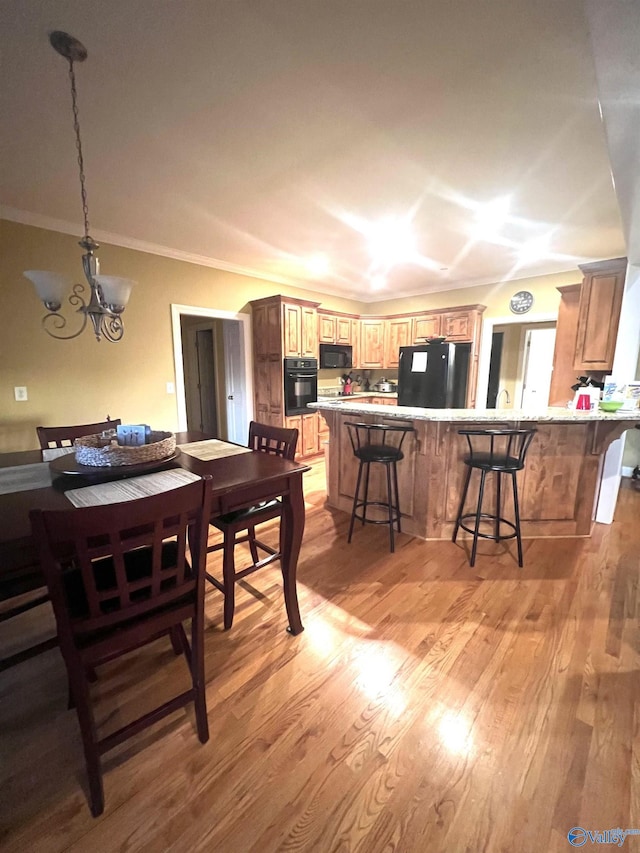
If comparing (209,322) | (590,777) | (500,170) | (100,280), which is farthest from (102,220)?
(590,777)

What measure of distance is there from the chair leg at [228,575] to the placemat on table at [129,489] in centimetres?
39

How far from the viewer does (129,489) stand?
1.37 m

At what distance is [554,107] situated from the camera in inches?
65.9

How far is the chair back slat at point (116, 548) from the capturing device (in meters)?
0.92

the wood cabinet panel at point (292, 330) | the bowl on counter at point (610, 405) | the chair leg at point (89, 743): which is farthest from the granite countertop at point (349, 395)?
the chair leg at point (89, 743)

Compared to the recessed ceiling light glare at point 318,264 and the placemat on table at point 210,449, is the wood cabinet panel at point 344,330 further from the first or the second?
the placemat on table at point 210,449

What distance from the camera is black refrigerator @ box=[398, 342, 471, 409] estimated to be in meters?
4.96

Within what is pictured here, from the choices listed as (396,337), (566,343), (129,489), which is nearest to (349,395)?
(396,337)

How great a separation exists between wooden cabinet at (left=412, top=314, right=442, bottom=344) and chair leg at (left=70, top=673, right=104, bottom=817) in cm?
553

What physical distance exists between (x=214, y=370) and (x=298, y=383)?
1.69m

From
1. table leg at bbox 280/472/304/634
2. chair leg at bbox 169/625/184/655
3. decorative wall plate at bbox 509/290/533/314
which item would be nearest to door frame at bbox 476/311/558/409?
decorative wall plate at bbox 509/290/533/314

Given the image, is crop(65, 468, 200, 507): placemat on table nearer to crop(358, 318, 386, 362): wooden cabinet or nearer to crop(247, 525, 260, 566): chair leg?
crop(247, 525, 260, 566): chair leg

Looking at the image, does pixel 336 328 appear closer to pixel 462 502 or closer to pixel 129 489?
pixel 462 502

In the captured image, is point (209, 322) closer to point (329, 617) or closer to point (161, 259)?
point (161, 259)
